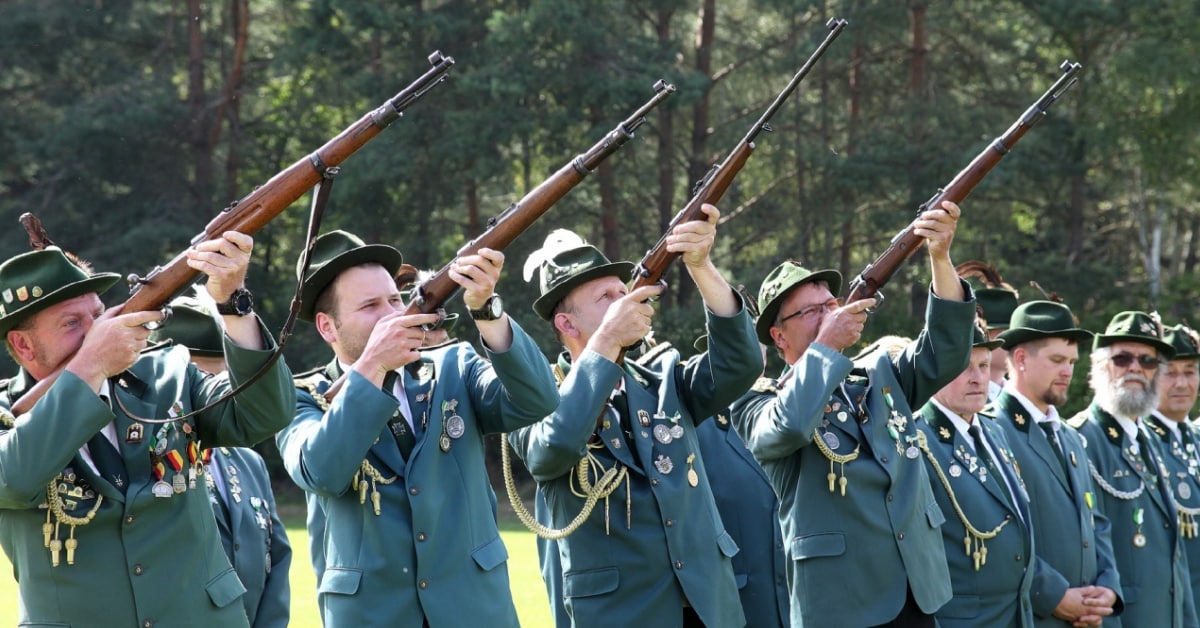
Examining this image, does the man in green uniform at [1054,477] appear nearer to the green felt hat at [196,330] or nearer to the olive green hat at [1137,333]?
the olive green hat at [1137,333]

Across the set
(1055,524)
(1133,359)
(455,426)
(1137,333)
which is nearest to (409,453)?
(455,426)

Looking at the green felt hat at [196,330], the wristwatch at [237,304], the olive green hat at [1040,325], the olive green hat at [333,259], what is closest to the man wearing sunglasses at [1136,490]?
the olive green hat at [1040,325]

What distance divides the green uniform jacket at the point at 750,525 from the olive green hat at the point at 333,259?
2732 millimetres

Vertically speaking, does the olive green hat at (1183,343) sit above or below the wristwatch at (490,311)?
above

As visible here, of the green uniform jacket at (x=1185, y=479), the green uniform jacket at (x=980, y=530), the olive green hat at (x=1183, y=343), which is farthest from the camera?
the olive green hat at (x=1183, y=343)

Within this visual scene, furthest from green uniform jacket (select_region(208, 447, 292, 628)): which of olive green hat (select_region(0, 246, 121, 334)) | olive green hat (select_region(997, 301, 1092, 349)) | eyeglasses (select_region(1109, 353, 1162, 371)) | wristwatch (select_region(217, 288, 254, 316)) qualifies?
eyeglasses (select_region(1109, 353, 1162, 371))

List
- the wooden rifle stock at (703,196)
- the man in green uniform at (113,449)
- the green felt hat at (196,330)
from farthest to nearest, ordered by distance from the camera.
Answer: the green felt hat at (196,330)
the wooden rifle stock at (703,196)
the man in green uniform at (113,449)

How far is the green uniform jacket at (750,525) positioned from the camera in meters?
Result: 8.02

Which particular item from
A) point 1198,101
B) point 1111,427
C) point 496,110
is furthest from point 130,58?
point 1111,427

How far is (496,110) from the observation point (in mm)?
26656

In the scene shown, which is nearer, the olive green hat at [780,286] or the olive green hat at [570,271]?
the olive green hat at [570,271]

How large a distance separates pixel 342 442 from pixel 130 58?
2902 centimetres

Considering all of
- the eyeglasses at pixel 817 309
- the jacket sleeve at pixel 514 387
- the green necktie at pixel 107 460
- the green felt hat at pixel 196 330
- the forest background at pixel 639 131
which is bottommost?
the green necktie at pixel 107 460

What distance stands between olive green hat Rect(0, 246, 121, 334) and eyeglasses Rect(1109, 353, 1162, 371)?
6724mm
